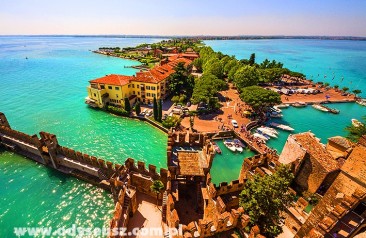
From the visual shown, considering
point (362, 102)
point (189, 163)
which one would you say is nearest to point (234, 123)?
point (189, 163)

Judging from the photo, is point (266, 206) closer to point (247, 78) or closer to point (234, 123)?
point (234, 123)

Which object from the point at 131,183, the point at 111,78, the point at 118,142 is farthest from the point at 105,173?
the point at 111,78

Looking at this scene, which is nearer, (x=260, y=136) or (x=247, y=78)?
(x=260, y=136)

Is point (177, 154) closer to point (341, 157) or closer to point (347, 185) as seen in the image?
point (347, 185)

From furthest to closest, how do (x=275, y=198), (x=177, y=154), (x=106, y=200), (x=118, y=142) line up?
(x=118, y=142) < (x=106, y=200) < (x=177, y=154) < (x=275, y=198)

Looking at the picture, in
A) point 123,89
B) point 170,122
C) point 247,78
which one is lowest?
point 170,122

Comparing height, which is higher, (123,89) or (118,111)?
(123,89)
